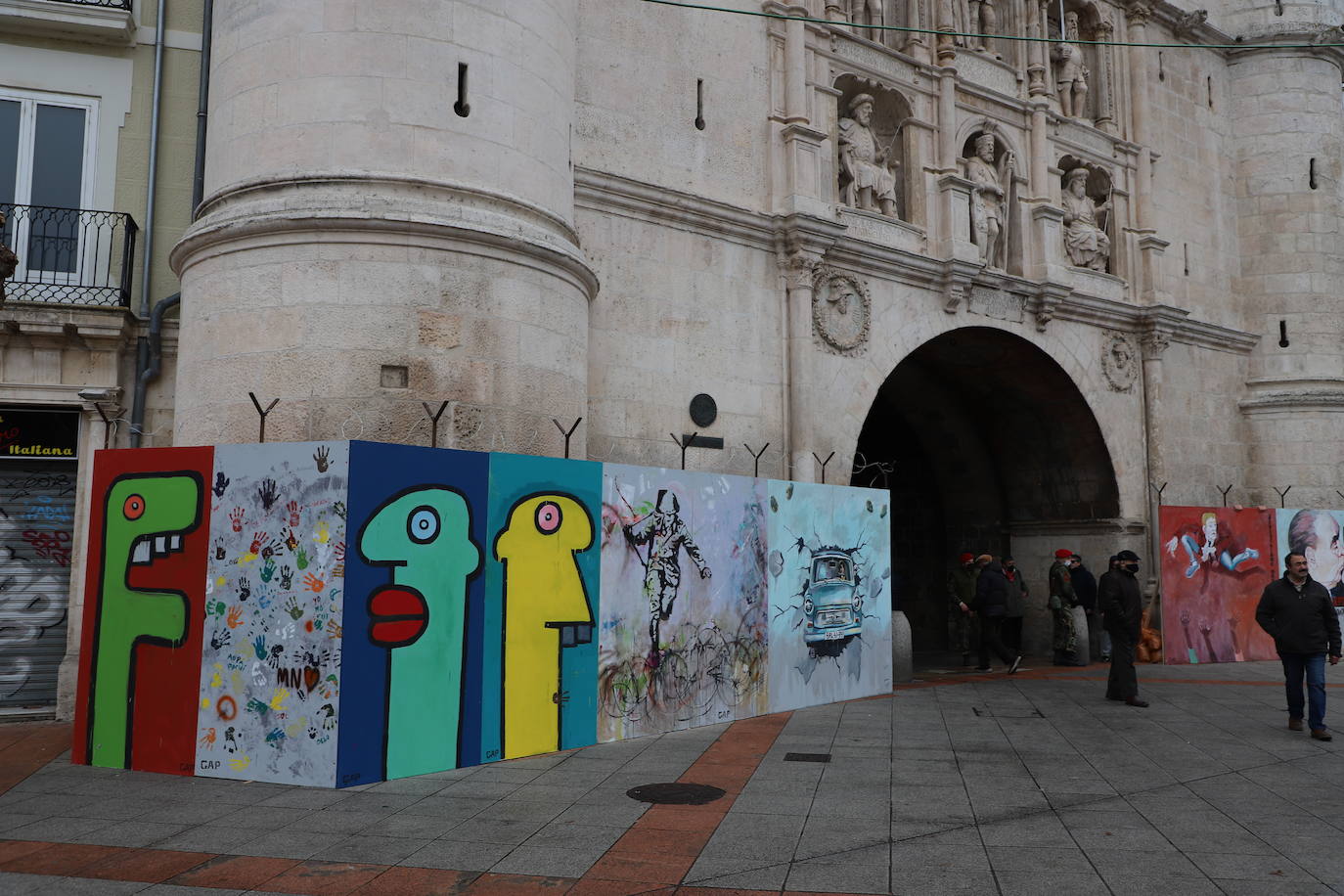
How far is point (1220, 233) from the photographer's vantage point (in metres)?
20.8

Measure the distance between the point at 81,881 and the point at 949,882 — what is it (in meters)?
4.42

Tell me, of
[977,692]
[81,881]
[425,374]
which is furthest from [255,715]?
[977,692]

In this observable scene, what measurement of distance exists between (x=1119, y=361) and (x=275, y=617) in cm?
1570

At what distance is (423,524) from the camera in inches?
308

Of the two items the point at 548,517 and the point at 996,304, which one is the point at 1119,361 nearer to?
the point at 996,304

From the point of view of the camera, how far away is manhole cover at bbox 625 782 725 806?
687cm

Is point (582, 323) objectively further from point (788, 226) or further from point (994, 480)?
point (994, 480)

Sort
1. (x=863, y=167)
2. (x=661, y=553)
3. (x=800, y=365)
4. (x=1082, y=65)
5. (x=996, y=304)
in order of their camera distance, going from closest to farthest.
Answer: (x=661, y=553), (x=800, y=365), (x=863, y=167), (x=996, y=304), (x=1082, y=65)

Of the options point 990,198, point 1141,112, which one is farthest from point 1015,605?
point 1141,112

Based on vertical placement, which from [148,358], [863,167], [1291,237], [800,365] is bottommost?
[148,358]

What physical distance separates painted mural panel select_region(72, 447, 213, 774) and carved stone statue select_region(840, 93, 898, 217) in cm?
1023

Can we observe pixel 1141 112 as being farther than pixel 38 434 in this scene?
Yes

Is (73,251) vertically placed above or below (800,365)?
above

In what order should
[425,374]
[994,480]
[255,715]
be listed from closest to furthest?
1. [255,715]
2. [425,374]
3. [994,480]
